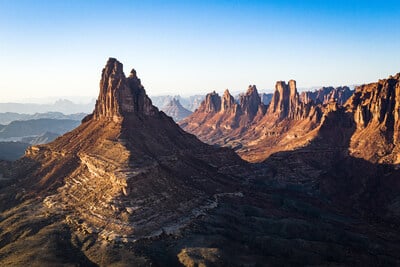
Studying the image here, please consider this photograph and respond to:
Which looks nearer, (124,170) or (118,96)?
(124,170)

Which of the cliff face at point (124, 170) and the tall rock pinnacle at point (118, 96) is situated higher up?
the tall rock pinnacle at point (118, 96)

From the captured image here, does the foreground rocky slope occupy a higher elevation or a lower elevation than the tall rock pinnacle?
lower

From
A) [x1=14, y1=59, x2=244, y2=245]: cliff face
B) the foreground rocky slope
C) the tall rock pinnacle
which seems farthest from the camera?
the tall rock pinnacle

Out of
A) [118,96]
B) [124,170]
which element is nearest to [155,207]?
[124,170]

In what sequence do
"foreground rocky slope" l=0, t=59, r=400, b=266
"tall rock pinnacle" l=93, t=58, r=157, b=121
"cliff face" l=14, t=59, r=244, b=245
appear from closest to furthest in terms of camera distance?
1. "foreground rocky slope" l=0, t=59, r=400, b=266
2. "cliff face" l=14, t=59, r=244, b=245
3. "tall rock pinnacle" l=93, t=58, r=157, b=121

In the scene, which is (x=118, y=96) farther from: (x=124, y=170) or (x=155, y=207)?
(x=155, y=207)
